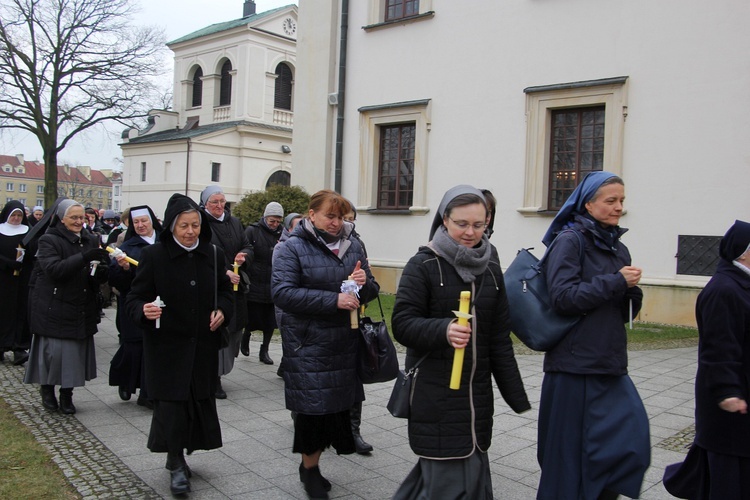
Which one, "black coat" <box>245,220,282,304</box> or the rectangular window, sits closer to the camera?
"black coat" <box>245,220,282,304</box>

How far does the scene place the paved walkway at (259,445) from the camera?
16.3 feet

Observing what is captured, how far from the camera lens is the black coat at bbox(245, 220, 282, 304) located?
344 inches

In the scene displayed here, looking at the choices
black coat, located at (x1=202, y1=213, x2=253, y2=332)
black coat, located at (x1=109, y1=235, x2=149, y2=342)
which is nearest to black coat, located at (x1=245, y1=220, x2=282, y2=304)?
black coat, located at (x1=202, y1=213, x2=253, y2=332)

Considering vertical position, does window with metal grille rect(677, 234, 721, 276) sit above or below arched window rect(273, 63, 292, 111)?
below

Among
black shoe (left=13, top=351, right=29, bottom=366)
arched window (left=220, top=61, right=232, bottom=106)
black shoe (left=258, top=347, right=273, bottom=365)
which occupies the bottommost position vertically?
black shoe (left=13, top=351, right=29, bottom=366)

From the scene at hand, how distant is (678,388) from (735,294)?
15.7 ft

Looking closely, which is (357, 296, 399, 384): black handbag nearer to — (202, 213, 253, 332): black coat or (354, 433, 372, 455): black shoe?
(354, 433, 372, 455): black shoe

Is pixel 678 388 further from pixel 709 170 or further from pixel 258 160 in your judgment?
pixel 258 160

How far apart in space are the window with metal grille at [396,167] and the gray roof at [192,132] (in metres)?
24.2

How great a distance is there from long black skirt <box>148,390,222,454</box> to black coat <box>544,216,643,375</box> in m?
2.41

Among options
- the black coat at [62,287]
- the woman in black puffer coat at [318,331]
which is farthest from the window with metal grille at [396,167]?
the woman in black puffer coat at [318,331]

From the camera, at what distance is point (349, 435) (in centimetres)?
485

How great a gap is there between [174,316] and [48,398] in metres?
2.95

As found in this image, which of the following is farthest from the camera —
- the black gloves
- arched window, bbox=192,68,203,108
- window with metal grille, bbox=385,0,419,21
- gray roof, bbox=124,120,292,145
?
arched window, bbox=192,68,203,108
